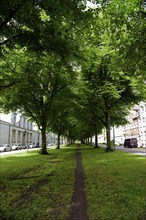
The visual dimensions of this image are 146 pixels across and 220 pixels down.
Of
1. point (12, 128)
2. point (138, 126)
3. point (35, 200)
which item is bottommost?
point (35, 200)

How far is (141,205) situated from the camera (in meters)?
5.36

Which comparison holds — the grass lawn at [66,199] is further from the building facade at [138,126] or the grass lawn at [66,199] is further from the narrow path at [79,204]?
the building facade at [138,126]

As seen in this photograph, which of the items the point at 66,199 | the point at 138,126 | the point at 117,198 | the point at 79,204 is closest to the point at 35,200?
the point at 66,199

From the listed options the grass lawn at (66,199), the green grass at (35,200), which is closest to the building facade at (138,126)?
the grass lawn at (66,199)

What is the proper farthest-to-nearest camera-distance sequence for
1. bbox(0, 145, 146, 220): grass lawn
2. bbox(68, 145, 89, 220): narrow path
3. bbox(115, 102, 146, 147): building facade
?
bbox(115, 102, 146, 147): building facade < bbox(0, 145, 146, 220): grass lawn < bbox(68, 145, 89, 220): narrow path

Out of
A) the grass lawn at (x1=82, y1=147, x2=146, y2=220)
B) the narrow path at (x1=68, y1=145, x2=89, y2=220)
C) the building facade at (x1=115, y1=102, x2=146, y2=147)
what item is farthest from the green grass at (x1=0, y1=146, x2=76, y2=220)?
the building facade at (x1=115, y1=102, x2=146, y2=147)

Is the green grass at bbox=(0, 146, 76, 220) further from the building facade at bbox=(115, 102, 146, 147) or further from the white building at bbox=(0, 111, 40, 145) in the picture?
the building facade at bbox=(115, 102, 146, 147)

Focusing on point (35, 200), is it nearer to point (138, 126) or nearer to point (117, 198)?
point (117, 198)

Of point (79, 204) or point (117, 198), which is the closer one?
point (79, 204)

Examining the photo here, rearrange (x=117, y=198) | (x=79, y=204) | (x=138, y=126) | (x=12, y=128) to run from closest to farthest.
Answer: (x=79, y=204), (x=117, y=198), (x=12, y=128), (x=138, y=126)

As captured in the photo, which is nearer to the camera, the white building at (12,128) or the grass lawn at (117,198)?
the grass lawn at (117,198)

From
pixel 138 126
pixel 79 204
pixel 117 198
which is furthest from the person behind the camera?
pixel 138 126

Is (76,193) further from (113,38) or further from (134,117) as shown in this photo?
(134,117)

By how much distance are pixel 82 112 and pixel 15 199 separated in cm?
2492
